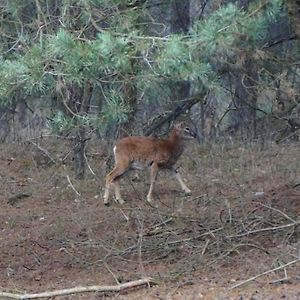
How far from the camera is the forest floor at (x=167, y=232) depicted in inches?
334

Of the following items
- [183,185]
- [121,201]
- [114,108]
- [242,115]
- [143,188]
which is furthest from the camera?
[242,115]

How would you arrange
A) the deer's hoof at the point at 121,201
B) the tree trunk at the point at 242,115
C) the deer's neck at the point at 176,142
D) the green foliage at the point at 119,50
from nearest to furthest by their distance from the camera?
1. the green foliage at the point at 119,50
2. the deer's hoof at the point at 121,201
3. the deer's neck at the point at 176,142
4. the tree trunk at the point at 242,115

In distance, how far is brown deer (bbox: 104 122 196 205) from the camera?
13.3 metres

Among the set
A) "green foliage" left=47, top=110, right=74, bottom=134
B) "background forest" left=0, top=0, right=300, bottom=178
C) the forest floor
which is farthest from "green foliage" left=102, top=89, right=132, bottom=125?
the forest floor

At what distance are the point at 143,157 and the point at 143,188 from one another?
63 centimetres

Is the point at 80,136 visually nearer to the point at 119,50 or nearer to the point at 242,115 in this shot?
the point at 119,50

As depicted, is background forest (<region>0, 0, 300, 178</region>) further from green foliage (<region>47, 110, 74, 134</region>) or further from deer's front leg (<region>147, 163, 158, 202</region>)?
deer's front leg (<region>147, 163, 158, 202</region>)

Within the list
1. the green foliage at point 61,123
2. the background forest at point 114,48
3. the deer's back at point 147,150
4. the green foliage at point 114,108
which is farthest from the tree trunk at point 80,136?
the green foliage at point 114,108

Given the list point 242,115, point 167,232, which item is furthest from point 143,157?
point 242,115

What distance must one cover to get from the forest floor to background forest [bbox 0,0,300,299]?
2 centimetres

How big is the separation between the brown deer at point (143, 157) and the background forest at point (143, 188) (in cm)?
30

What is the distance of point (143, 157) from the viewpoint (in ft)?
44.7

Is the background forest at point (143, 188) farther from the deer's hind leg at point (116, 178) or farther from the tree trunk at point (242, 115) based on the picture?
the tree trunk at point (242, 115)

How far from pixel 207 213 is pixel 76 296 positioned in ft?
10.7
